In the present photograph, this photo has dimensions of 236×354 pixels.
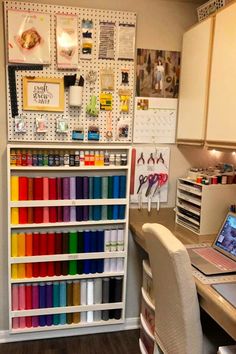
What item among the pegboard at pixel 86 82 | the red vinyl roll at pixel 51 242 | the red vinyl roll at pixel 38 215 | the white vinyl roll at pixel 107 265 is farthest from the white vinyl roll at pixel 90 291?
the pegboard at pixel 86 82

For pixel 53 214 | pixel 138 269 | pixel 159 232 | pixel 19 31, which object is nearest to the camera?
pixel 159 232

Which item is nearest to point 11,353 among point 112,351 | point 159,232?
point 112,351

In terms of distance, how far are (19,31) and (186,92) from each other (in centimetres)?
117

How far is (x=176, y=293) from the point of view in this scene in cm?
147

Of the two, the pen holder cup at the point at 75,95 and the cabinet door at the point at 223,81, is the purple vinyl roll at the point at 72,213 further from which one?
the cabinet door at the point at 223,81

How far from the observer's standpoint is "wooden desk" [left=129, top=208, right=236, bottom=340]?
1.29 m

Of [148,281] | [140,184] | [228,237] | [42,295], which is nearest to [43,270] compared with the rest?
[42,295]

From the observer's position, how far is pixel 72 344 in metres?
2.38

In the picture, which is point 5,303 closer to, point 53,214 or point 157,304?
point 53,214

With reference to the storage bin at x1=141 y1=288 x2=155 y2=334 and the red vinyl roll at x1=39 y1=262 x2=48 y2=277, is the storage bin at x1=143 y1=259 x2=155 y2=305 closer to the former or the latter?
the storage bin at x1=141 y1=288 x2=155 y2=334

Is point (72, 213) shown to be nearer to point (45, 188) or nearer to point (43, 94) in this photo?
point (45, 188)

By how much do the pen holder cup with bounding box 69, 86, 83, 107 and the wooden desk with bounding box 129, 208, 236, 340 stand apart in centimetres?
89

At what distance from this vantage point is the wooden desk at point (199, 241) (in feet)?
4.22

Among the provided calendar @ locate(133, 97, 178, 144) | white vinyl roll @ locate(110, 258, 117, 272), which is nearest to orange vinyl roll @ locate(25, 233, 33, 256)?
white vinyl roll @ locate(110, 258, 117, 272)
